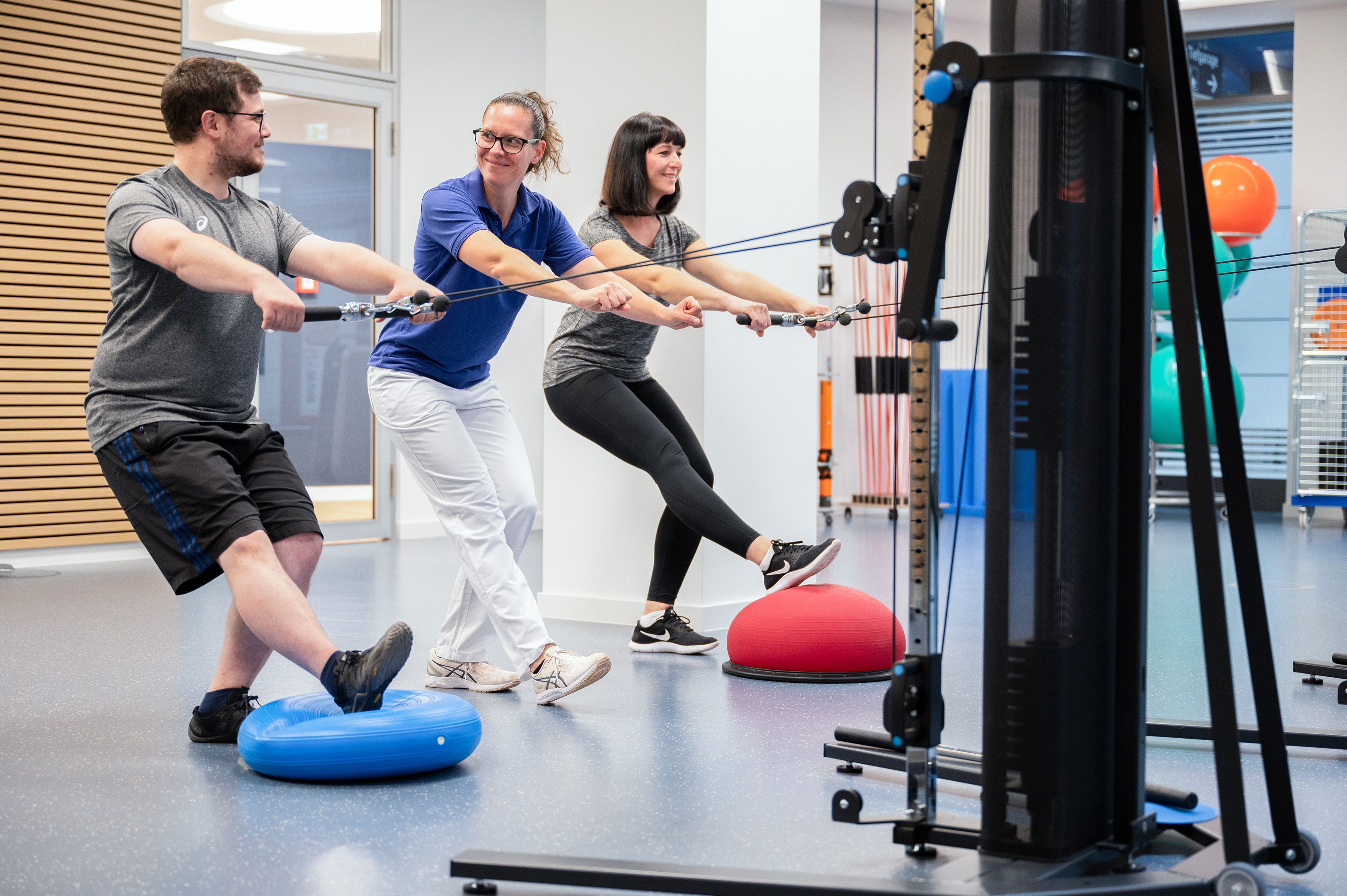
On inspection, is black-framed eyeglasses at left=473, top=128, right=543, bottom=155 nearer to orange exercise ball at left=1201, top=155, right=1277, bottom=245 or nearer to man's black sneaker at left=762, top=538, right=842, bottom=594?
man's black sneaker at left=762, top=538, right=842, bottom=594

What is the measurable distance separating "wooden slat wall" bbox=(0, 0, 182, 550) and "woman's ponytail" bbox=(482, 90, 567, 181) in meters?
3.65

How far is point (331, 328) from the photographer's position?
7289 mm

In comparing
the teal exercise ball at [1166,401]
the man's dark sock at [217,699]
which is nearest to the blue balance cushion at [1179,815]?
the man's dark sock at [217,699]

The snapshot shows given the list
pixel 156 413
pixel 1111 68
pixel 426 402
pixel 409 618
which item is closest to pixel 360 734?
pixel 156 413

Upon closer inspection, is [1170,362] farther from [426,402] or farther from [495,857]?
[495,857]

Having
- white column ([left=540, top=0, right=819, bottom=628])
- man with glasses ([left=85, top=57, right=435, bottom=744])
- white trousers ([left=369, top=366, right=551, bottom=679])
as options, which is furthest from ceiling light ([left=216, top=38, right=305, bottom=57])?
man with glasses ([left=85, top=57, right=435, bottom=744])

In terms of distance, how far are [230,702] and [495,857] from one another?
118 cm

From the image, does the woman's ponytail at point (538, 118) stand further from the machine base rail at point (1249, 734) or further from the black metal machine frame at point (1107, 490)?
the machine base rail at point (1249, 734)

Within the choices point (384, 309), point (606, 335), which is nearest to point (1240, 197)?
point (606, 335)

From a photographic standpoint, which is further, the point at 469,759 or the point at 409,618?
the point at 409,618

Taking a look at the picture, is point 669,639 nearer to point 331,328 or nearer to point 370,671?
point 370,671

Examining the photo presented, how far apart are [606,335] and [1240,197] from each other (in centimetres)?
515

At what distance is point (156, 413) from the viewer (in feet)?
8.42

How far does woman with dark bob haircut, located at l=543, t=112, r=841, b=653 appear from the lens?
3652mm
